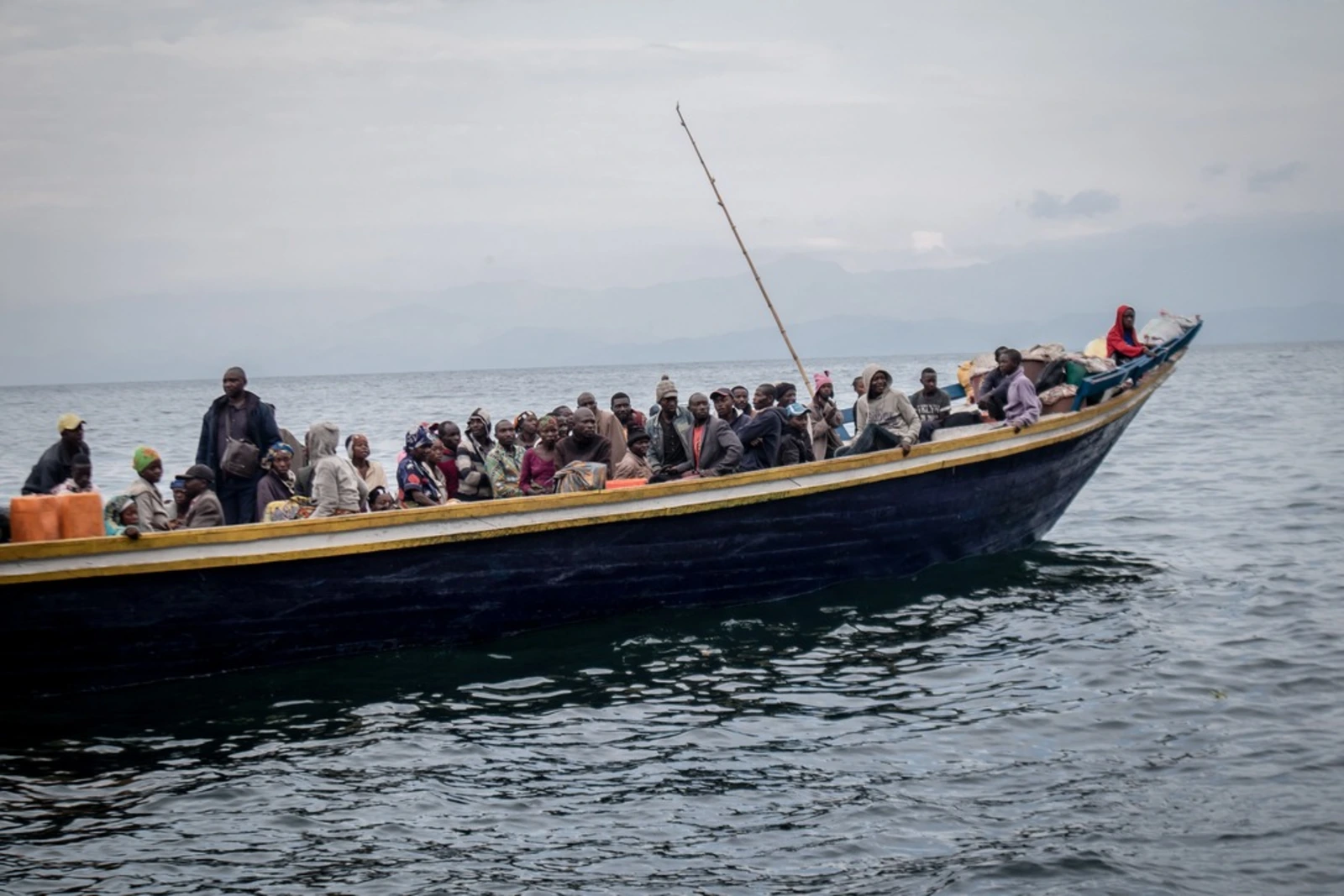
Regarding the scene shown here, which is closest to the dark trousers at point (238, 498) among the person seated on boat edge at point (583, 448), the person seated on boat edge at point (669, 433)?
the person seated on boat edge at point (583, 448)

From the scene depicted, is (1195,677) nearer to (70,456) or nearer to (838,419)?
(838,419)

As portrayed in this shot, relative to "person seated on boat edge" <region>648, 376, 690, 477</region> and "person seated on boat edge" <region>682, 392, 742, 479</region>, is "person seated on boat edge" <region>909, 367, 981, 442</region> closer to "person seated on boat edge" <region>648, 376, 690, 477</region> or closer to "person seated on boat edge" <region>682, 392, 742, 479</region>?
"person seated on boat edge" <region>682, 392, 742, 479</region>

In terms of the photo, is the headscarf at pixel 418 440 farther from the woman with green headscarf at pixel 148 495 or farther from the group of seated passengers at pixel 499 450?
the woman with green headscarf at pixel 148 495

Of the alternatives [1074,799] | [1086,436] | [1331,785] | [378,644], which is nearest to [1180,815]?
[1074,799]

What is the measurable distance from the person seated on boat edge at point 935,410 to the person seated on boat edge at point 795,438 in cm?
123

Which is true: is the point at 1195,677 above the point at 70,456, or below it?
below

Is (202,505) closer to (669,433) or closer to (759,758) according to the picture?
(669,433)

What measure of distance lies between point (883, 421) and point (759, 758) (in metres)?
4.42

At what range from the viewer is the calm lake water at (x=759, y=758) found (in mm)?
6844

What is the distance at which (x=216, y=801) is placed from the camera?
7.84 meters

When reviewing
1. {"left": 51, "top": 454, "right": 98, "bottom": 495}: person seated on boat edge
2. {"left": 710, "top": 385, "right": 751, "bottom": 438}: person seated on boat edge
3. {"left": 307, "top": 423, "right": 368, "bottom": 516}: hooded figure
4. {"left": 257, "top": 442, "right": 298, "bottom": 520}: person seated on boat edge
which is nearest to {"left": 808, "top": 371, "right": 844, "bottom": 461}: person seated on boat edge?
{"left": 710, "top": 385, "right": 751, "bottom": 438}: person seated on boat edge

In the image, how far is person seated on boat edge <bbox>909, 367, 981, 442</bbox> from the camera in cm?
1307

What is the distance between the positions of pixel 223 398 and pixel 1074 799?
6955mm

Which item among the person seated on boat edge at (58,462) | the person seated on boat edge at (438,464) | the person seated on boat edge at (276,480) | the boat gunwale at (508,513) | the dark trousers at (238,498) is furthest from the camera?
the person seated on boat edge at (438,464)
